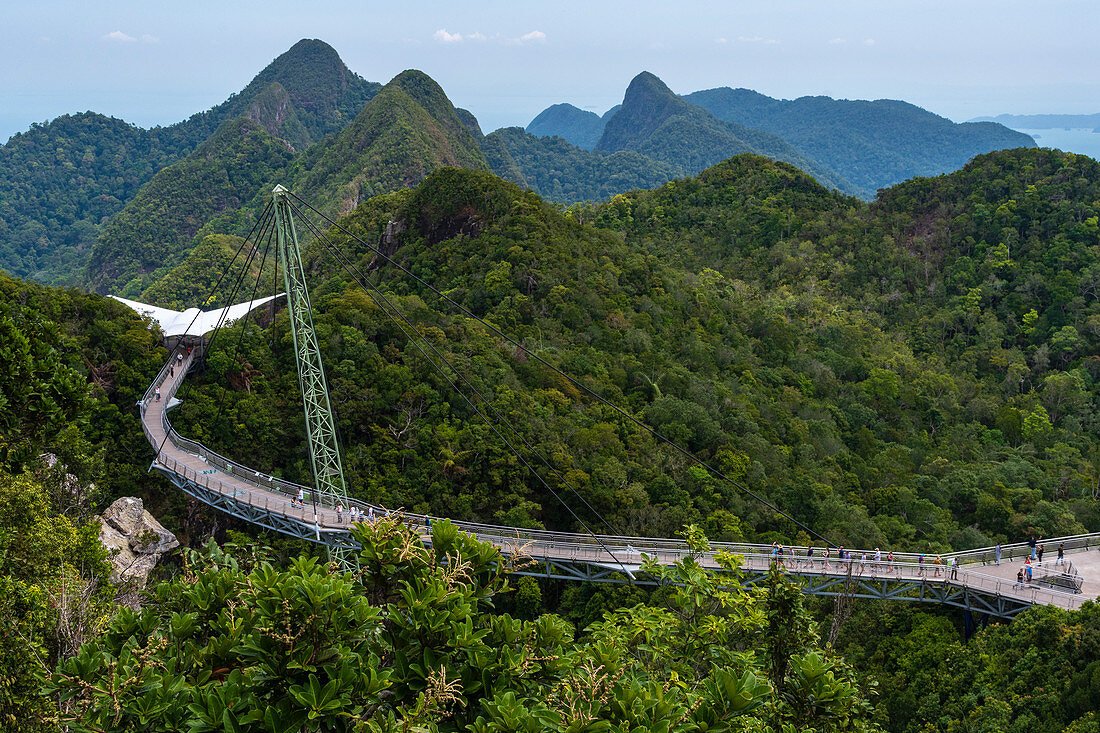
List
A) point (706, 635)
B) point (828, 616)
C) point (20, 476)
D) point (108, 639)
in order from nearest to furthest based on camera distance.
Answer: point (108, 639), point (706, 635), point (20, 476), point (828, 616)

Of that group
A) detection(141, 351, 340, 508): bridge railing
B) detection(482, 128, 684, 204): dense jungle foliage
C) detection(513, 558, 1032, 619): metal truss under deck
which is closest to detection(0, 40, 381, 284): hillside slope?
detection(482, 128, 684, 204): dense jungle foliage

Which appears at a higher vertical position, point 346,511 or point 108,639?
point 108,639

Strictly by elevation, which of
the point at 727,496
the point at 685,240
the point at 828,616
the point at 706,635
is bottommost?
the point at 828,616

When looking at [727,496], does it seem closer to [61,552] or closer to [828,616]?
[828,616]

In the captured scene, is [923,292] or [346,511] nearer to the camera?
[346,511]

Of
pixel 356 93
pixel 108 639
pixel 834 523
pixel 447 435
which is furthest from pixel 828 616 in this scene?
pixel 356 93

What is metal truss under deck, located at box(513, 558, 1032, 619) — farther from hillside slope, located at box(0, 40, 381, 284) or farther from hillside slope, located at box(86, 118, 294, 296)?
hillside slope, located at box(0, 40, 381, 284)

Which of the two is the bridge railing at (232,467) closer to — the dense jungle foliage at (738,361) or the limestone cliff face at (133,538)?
the dense jungle foliage at (738,361)
